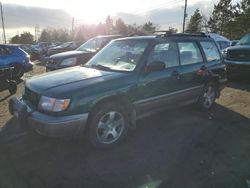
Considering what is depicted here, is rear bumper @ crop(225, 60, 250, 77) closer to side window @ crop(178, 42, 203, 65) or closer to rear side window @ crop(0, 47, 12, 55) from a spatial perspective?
side window @ crop(178, 42, 203, 65)

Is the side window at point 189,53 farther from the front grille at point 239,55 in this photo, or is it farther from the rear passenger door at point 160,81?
the front grille at point 239,55

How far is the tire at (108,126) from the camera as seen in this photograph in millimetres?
4363

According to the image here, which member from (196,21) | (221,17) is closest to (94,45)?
(221,17)

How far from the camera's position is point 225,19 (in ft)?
157

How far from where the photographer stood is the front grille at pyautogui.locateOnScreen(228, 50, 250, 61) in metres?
10.3

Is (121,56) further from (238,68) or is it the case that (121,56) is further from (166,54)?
(238,68)

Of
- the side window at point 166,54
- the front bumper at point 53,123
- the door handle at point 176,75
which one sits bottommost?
the front bumper at point 53,123

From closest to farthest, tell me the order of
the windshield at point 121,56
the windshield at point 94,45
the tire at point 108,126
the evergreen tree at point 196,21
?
1. the tire at point 108,126
2. the windshield at point 121,56
3. the windshield at point 94,45
4. the evergreen tree at point 196,21

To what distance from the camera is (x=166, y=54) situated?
5.46 meters

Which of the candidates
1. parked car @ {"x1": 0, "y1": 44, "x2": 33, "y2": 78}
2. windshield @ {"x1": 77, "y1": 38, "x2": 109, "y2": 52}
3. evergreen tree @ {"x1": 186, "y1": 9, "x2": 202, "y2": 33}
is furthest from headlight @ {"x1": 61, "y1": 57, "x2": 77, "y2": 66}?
evergreen tree @ {"x1": 186, "y1": 9, "x2": 202, "y2": 33}

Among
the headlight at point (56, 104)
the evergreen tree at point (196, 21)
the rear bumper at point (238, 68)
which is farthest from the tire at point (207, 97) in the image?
A: the evergreen tree at point (196, 21)

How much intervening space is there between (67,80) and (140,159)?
5.39 feet

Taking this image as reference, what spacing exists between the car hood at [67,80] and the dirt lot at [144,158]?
981mm

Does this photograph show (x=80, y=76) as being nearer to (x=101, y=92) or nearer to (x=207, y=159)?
(x=101, y=92)
